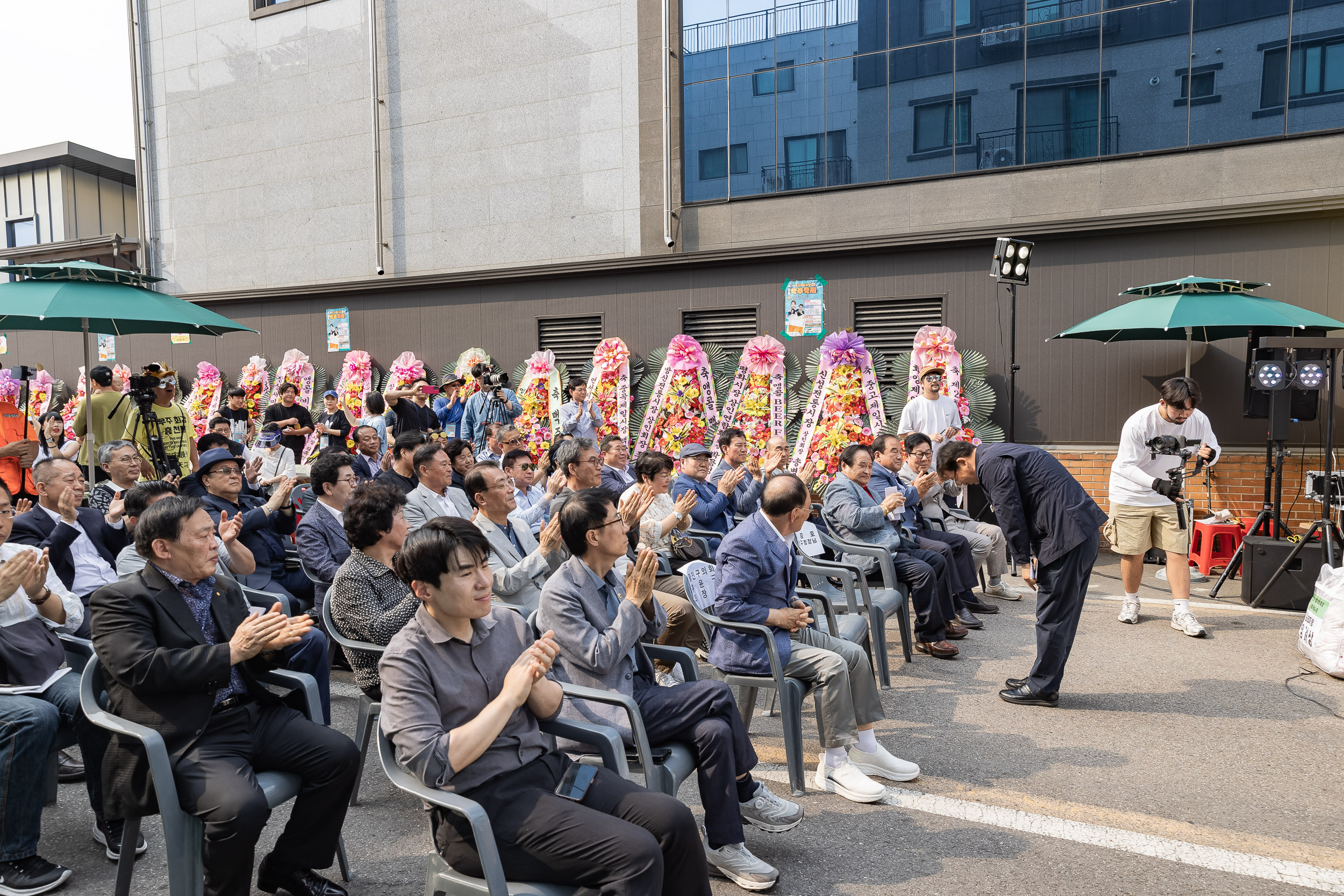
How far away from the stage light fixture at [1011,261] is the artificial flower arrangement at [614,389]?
5110 millimetres

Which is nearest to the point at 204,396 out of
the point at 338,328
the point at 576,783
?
the point at 338,328

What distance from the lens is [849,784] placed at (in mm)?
3965

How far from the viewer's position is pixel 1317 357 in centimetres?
767

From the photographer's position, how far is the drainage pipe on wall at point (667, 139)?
1238cm

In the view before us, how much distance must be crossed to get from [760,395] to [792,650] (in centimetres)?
770

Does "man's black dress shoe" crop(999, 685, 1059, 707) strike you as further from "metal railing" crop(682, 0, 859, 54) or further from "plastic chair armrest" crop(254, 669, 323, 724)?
"metal railing" crop(682, 0, 859, 54)

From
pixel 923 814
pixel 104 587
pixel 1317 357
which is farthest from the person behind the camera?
pixel 1317 357

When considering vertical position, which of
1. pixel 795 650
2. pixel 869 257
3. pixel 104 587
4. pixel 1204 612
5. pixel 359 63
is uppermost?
pixel 359 63

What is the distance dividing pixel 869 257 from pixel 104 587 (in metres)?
9.94

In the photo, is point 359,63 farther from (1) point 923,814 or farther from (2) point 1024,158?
(1) point 923,814

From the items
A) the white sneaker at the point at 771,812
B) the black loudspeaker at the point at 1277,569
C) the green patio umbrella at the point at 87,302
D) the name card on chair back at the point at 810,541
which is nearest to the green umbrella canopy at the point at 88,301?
the green patio umbrella at the point at 87,302

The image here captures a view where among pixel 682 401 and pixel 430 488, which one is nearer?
pixel 430 488

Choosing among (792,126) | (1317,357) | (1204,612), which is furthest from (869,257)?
(1204,612)

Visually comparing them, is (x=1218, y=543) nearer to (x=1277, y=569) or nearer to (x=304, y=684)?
(x=1277, y=569)
